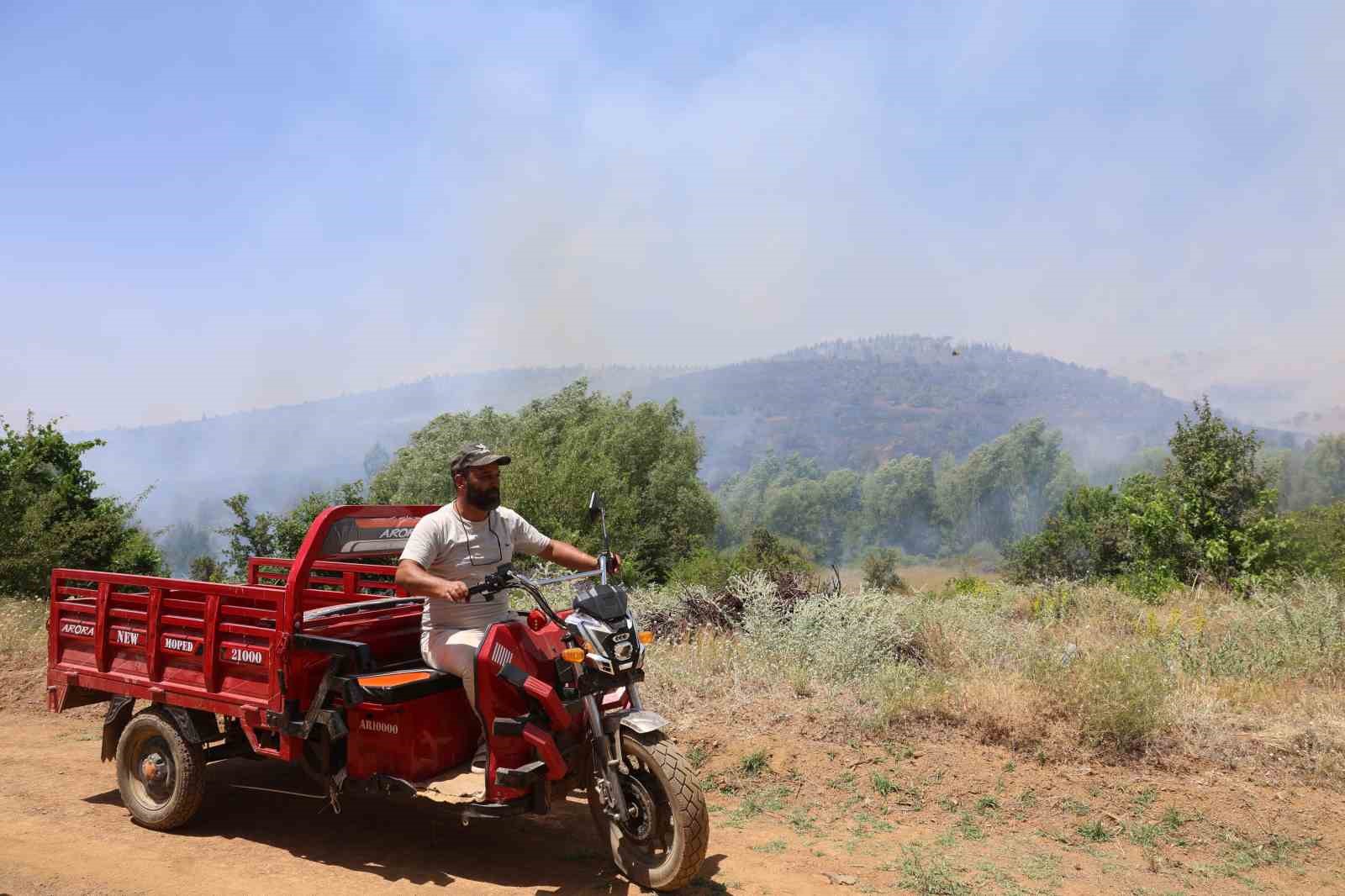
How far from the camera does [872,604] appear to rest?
34.1 feet

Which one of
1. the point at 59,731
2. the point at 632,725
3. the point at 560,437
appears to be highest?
the point at 560,437

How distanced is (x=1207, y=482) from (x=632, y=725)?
1901 centimetres

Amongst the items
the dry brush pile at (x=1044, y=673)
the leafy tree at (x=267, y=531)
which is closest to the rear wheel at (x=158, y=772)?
the dry brush pile at (x=1044, y=673)

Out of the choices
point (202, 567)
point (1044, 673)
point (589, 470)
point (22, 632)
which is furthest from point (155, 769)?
point (202, 567)

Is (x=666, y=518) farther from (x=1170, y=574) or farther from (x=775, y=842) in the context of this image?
(x=775, y=842)

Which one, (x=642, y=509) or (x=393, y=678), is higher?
(x=642, y=509)

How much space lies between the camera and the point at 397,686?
5.33 m

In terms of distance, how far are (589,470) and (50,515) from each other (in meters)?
13.8

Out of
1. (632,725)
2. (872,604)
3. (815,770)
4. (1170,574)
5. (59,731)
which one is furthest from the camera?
(1170,574)

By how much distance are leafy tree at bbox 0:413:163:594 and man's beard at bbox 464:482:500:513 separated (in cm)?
1594

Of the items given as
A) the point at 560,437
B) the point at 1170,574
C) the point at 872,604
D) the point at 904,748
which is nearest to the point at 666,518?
the point at 560,437

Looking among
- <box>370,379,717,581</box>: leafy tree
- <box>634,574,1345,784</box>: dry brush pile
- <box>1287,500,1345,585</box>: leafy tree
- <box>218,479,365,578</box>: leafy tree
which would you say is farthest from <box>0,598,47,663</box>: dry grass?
<box>1287,500,1345,585</box>: leafy tree

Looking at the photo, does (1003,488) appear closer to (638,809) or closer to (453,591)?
(638,809)

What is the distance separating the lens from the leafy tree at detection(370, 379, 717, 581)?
88.6 feet
